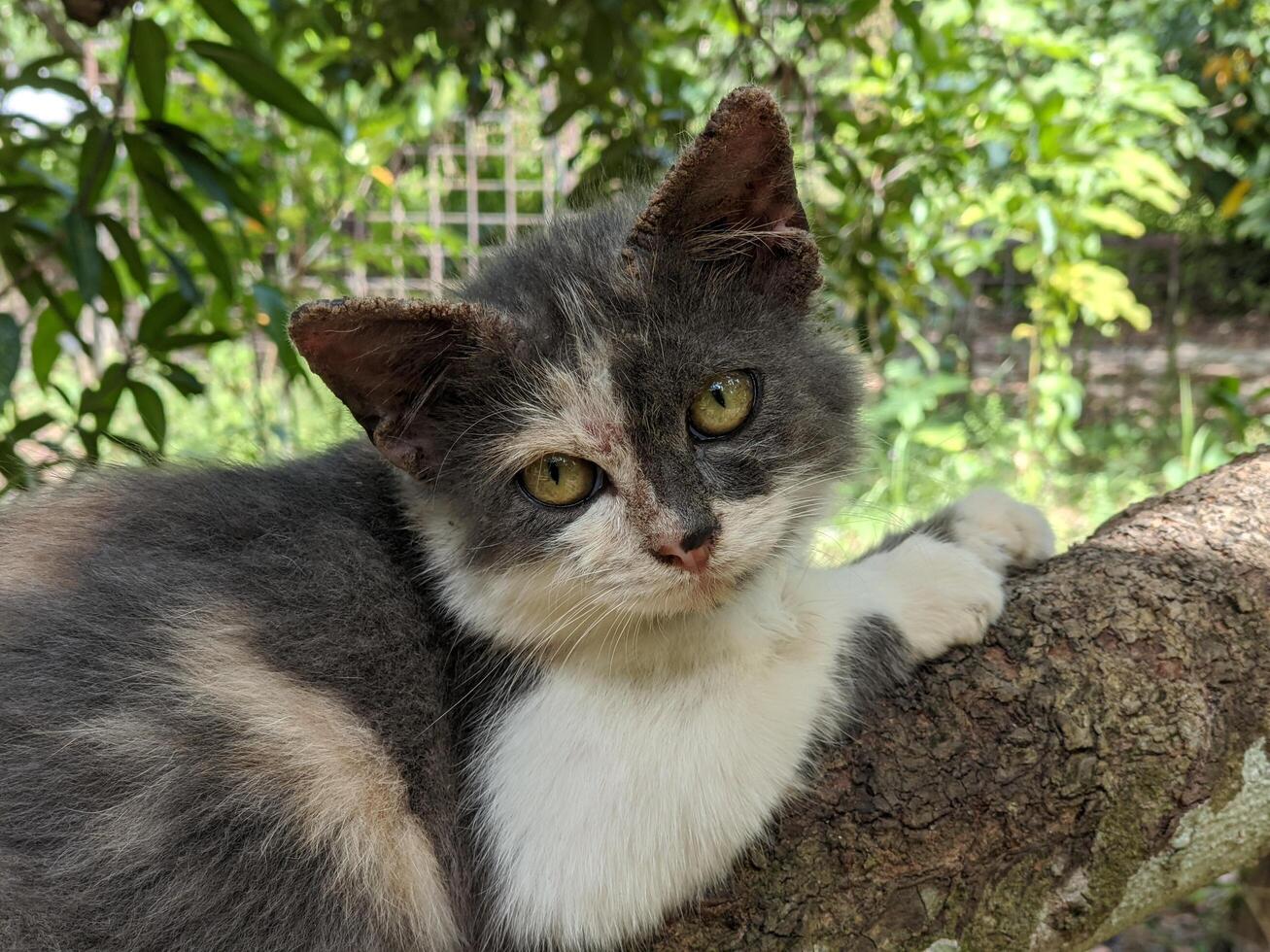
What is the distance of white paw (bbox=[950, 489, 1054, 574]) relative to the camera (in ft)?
6.91

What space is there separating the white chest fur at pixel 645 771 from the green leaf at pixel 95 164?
6.21 ft

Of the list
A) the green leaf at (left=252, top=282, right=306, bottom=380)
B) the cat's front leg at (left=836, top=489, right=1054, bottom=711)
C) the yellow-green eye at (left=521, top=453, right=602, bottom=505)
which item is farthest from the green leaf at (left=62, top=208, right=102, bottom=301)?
the cat's front leg at (left=836, top=489, right=1054, bottom=711)

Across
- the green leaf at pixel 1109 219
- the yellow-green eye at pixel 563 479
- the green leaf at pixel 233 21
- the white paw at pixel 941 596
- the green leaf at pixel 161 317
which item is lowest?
the white paw at pixel 941 596

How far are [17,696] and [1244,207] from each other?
33.4 feet

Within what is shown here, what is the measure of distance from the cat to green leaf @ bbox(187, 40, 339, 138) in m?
1.07

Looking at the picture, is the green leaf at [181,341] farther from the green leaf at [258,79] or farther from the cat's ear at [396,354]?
the cat's ear at [396,354]

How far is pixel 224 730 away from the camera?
1597mm

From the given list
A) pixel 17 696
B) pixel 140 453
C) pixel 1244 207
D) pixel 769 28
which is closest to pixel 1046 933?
pixel 17 696

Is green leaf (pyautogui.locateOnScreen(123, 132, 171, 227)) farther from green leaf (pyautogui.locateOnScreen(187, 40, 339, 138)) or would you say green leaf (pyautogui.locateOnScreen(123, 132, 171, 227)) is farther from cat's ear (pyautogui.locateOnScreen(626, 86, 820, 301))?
cat's ear (pyautogui.locateOnScreen(626, 86, 820, 301))

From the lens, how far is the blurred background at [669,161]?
9.21 feet

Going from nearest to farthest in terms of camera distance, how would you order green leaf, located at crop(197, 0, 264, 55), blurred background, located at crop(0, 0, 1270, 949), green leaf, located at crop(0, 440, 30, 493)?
green leaf, located at crop(0, 440, 30, 493)
green leaf, located at crop(197, 0, 264, 55)
blurred background, located at crop(0, 0, 1270, 949)

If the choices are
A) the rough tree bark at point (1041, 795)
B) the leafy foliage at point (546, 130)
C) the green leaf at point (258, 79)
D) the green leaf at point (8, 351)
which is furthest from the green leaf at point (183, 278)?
the rough tree bark at point (1041, 795)

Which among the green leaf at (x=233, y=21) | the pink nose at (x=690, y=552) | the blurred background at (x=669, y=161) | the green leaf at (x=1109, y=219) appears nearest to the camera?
the pink nose at (x=690, y=552)

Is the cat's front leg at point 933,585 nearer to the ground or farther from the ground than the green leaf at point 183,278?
nearer to the ground
